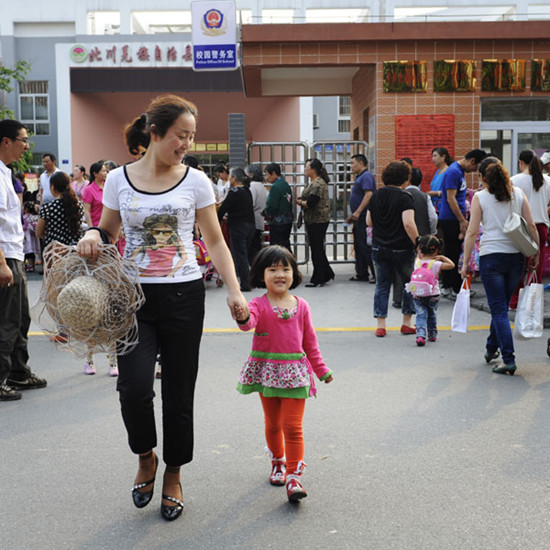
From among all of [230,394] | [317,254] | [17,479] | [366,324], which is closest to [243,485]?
[17,479]

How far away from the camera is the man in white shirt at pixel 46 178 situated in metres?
13.8

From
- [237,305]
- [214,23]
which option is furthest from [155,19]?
[237,305]

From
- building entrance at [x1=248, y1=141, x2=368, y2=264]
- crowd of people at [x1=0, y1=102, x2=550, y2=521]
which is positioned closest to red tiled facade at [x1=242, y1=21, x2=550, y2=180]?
building entrance at [x1=248, y1=141, x2=368, y2=264]

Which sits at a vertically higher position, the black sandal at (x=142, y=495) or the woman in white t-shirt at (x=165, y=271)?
the woman in white t-shirt at (x=165, y=271)

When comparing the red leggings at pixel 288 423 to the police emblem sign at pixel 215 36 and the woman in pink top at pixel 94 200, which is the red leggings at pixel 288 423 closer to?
the woman in pink top at pixel 94 200

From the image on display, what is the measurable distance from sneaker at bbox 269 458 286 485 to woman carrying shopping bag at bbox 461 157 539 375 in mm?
3010

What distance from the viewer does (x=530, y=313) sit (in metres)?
6.58

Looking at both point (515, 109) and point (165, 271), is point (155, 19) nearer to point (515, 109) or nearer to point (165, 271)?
point (515, 109)

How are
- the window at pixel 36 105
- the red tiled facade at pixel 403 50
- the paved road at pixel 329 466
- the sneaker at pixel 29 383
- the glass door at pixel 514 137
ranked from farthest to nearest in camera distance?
the window at pixel 36 105 → the glass door at pixel 514 137 → the red tiled facade at pixel 403 50 → the sneaker at pixel 29 383 → the paved road at pixel 329 466

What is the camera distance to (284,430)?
387cm

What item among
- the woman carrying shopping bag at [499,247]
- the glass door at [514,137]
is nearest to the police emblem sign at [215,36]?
the glass door at [514,137]

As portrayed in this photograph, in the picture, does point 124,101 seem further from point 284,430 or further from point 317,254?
point 284,430

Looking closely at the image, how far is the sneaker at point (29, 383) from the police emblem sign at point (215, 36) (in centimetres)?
926

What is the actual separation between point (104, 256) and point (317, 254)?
872 cm
